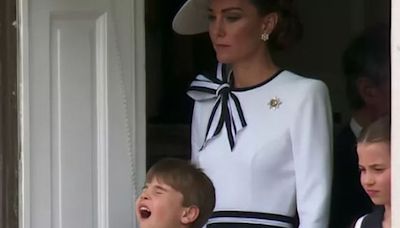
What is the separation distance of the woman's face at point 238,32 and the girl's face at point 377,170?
18.5 inches

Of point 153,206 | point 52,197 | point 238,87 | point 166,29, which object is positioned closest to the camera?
point 153,206

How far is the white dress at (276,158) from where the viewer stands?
2.23 m

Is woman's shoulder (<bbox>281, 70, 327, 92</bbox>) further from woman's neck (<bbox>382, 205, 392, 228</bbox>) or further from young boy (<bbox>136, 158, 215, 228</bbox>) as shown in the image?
woman's neck (<bbox>382, 205, 392, 228</bbox>)

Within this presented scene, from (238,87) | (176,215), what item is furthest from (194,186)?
(238,87)

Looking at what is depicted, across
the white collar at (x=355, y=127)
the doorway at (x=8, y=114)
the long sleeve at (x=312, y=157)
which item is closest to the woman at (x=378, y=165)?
the long sleeve at (x=312, y=157)

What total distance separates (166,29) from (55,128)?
63 cm

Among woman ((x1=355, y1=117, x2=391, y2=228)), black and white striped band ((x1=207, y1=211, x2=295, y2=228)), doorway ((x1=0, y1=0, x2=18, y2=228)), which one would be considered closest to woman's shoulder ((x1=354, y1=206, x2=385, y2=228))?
woman ((x1=355, y1=117, x2=391, y2=228))

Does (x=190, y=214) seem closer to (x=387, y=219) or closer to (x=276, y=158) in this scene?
(x=276, y=158)

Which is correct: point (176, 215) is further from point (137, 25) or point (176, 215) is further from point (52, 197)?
point (137, 25)

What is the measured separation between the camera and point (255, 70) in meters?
2.34

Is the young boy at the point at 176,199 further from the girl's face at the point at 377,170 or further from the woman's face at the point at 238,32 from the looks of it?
the girl's face at the point at 377,170

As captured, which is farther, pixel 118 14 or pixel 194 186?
pixel 118 14

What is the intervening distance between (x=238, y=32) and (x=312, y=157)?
0.32 m

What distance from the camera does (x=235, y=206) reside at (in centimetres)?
230
